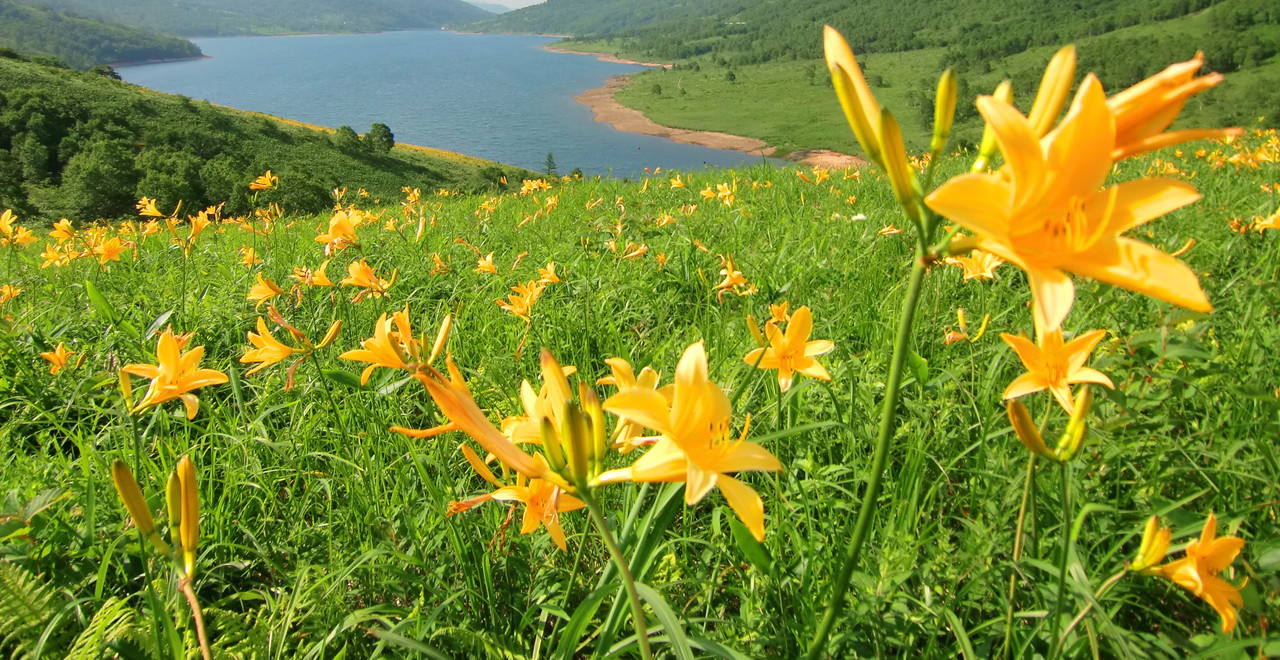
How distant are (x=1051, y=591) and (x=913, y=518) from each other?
0.25 m

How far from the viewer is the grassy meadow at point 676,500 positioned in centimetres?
101

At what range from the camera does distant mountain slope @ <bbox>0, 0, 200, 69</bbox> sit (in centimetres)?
9683

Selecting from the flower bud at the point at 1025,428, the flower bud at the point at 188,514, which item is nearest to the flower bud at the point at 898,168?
the flower bud at the point at 1025,428

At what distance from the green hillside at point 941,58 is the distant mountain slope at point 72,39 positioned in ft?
328

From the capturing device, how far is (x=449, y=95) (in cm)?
8612

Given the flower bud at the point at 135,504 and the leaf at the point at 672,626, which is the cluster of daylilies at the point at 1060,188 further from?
the flower bud at the point at 135,504

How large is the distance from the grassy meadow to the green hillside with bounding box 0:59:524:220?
68.2 ft

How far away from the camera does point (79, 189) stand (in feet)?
78.7

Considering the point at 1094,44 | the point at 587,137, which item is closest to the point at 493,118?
the point at 587,137

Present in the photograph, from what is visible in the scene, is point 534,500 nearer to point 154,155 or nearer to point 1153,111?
point 1153,111

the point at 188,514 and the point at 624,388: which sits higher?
the point at 624,388

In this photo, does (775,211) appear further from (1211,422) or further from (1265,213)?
(1211,422)

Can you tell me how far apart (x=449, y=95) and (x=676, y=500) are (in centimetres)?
9662

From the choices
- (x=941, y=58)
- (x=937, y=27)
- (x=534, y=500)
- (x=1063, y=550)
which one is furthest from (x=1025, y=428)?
(x=937, y=27)
